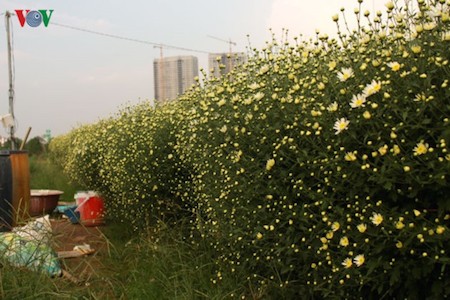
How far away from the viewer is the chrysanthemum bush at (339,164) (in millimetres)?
2164

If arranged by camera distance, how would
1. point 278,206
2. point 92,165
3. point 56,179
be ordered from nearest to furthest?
point 278,206, point 92,165, point 56,179

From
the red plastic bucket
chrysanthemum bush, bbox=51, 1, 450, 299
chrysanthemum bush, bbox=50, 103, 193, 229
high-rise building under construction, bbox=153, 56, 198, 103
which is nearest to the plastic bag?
chrysanthemum bush, bbox=50, 103, 193, 229

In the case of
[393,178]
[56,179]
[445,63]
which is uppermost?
[445,63]

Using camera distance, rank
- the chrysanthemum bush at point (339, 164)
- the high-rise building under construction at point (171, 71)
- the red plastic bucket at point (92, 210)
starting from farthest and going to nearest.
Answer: the high-rise building under construction at point (171, 71) < the red plastic bucket at point (92, 210) < the chrysanthemum bush at point (339, 164)

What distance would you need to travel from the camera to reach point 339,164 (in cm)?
235

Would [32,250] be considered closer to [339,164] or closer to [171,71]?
[339,164]

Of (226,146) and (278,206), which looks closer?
(278,206)

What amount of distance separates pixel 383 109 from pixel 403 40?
42 cm

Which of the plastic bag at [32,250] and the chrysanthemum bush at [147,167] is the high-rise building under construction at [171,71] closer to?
the chrysanthemum bush at [147,167]

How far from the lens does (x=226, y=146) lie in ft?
10.3

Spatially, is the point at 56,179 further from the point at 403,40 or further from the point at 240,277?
the point at 403,40

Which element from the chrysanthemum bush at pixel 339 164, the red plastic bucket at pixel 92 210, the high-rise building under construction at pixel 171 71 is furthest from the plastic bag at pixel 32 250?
the high-rise building under construction at pixel 171 71

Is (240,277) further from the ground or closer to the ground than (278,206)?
closer to the ground

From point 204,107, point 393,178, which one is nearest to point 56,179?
point 204,107
